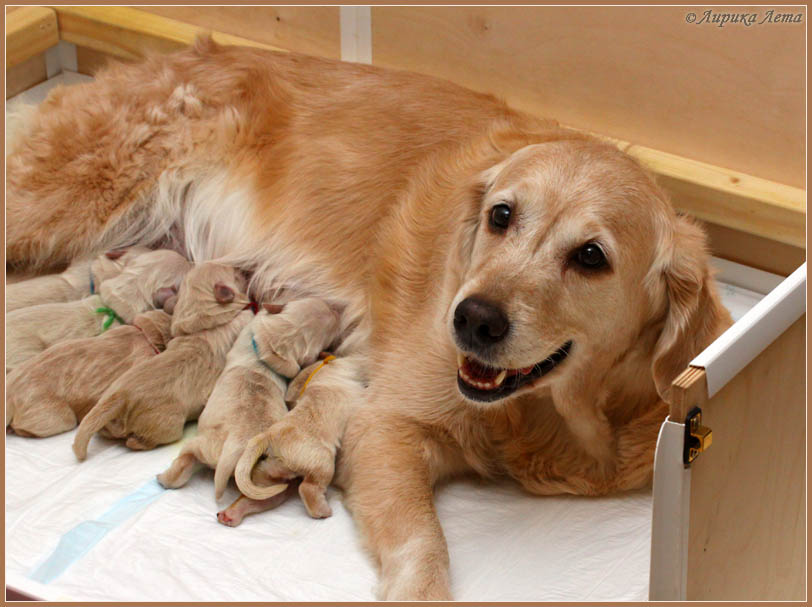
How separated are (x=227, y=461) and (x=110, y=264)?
0.77m

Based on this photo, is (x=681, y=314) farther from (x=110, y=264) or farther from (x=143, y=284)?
(x=110, y=264)

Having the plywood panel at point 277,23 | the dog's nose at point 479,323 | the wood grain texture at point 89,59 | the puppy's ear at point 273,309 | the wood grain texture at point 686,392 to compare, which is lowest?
the puppy's ear at point 273,309

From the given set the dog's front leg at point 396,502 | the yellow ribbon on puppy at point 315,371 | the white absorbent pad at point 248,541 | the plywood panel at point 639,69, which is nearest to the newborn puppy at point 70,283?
the white absorbent pad at point 248,541

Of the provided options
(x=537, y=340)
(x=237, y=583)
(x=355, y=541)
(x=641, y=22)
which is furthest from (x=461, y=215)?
(x=641, y=22)

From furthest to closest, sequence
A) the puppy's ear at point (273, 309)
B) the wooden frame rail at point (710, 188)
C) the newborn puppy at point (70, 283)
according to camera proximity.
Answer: the wooden frame rail at point (710, 188)
the newborn puppy at point (70, 283)
the puppy's ear at point (273, 309)

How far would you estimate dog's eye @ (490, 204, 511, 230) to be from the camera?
201 centimetres

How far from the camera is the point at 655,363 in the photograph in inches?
78.7

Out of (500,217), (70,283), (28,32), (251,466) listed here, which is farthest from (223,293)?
(28,32)

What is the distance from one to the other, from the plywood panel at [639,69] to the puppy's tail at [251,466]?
154 centimetres

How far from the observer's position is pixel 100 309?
8.45ft

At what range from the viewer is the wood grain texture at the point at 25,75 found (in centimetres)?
358

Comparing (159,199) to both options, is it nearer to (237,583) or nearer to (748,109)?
(237,583)

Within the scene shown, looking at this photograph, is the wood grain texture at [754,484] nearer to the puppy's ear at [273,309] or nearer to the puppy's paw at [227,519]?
the puppy's paw at [227,519]

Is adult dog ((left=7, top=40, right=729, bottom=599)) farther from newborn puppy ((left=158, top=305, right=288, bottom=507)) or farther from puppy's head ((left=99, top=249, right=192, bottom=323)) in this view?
puppy's head ((left=99, top=249, right=192, bottom=323))
